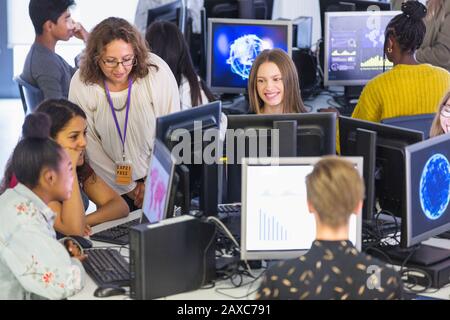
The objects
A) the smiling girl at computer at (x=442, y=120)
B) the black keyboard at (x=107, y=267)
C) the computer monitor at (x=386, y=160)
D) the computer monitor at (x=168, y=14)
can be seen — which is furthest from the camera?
the computer monitor at (x=168, y=14)

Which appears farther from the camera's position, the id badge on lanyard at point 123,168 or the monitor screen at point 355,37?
the monitor screen at point 355,37

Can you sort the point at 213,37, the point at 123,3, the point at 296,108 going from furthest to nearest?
1. the point at 123,3
2. the point at 213,37
3. the point at 296,108

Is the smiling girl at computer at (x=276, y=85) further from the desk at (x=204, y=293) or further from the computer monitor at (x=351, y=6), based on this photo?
the computer monitor at (x=351, y=6)

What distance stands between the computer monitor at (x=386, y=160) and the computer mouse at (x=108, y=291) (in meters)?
1.01

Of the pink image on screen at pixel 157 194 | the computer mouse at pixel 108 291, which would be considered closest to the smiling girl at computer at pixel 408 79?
the pink image on screen at pixel 157 194

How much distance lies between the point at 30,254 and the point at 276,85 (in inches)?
69.8

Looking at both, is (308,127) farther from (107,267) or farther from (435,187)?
(107,267)

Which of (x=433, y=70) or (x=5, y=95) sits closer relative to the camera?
(x=433, y=70)

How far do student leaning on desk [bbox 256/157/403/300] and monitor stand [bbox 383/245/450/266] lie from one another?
0.77 m

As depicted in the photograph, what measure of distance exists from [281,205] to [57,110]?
1.09 meters

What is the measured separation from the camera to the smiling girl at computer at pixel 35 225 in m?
3.11
